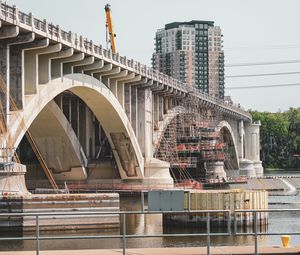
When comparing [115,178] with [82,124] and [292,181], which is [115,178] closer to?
[82,124]

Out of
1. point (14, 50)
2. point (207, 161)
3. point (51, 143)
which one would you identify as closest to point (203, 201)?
point (14, 50)

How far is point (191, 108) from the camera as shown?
9956 centimetres

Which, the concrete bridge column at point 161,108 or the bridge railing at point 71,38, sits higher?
the bridge railing at point 71,38

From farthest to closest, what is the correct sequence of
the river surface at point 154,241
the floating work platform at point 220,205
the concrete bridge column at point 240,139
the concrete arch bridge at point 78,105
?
the concrete bridge column at point 240,139 < the floating work platform at point 220,205 < the concrete arch bridge at point 78,105 < the river surface at point 154,241

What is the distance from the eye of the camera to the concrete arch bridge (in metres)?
45.2

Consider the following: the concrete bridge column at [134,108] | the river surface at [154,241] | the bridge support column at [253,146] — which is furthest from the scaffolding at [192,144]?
the river surface at [154,241]

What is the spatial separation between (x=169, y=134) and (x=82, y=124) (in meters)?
20.1

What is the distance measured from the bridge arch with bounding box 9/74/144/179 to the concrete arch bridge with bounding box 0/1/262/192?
0.07 m

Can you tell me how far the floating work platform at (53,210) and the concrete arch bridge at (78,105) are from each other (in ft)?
4.42

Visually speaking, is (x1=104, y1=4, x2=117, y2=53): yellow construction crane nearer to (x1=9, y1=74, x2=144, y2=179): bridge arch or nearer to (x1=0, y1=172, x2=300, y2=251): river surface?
(x1=9, y1=74, x2=144, y2=179): bridge arch

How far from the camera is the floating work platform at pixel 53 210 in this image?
40656mm

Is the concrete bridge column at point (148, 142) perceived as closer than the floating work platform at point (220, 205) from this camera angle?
No

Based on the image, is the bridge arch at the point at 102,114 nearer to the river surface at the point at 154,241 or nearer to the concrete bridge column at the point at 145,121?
the concrete bridge column at the point at 145,121

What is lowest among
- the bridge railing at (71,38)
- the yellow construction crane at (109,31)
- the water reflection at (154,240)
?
the water reflection at (154,240)
